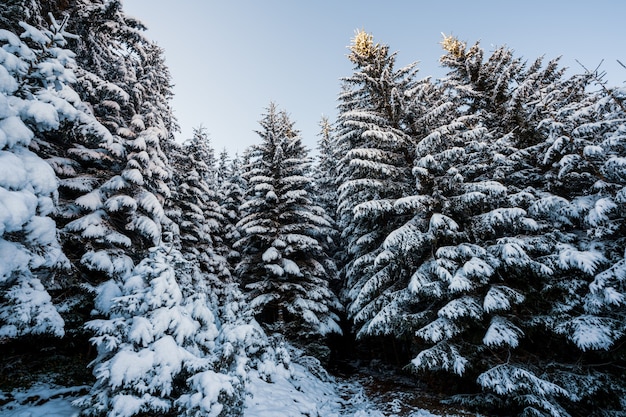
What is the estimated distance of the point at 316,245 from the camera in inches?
605

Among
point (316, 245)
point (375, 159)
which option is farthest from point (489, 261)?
point (316, 245)

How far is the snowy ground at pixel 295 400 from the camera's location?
603 centimetres

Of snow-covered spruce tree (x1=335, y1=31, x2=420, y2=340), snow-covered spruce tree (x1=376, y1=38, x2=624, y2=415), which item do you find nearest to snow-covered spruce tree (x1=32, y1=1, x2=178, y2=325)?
snow-covered spruce tree (x1=335, y1=31, x2=420, y2=340)

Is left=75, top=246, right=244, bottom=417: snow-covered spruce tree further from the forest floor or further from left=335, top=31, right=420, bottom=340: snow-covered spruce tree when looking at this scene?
left=335, top=31, right=420, bottom=340: snow-covered spruce tree

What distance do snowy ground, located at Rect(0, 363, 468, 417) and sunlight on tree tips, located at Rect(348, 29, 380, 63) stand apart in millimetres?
15219

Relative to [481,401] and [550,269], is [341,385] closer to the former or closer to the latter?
[481,401]

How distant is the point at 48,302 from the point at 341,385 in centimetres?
1125

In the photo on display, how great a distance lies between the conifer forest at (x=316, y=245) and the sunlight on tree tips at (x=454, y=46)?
127mm

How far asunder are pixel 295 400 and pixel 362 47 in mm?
16238

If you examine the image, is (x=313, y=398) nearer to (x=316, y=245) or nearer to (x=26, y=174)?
(x=316, y=245)

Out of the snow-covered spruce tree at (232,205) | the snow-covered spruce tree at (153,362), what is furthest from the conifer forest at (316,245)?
the snow-covered spruce tree at (232,205)

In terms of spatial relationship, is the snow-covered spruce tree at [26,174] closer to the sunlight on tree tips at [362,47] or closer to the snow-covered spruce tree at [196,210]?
the snow-covered spruce tree at [196,210]

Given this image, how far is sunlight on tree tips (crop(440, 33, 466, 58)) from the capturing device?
14.6 metres

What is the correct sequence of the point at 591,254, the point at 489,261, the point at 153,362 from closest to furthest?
the point at 153,362
the point at 591,254
the point at 489,261
